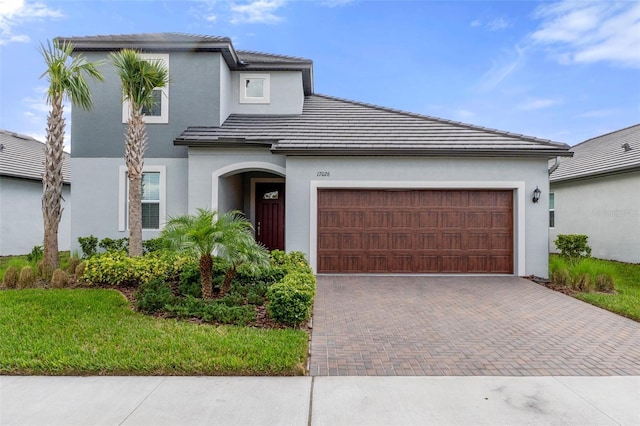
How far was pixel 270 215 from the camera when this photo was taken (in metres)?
12.8

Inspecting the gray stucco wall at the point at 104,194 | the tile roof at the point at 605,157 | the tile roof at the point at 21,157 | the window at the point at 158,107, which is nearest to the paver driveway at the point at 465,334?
the gray stucco wall at the point at 104,194

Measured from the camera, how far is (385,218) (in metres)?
9.79

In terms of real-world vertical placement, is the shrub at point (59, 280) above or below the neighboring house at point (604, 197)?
below

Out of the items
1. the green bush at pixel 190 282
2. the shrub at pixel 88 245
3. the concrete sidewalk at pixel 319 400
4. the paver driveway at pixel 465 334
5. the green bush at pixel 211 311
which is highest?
the shrub at pixel 88 245

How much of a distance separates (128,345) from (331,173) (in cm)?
658

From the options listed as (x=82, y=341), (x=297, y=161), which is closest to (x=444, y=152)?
(x=297, y=161)

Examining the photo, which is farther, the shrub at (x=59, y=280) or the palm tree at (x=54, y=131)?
the palm tree at (x=54, y=131)

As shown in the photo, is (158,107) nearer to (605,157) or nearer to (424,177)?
(424,177)

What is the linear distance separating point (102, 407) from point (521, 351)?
501 centimetres

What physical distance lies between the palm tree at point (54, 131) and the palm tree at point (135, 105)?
106 cm

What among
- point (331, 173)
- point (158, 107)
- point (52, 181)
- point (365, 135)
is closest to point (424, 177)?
point (365, 135)

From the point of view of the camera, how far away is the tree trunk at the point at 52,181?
26.9ft

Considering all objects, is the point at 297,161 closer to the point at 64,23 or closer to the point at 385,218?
the point at 385,218

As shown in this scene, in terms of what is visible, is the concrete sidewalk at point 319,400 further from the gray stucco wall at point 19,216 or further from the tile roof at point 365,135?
the gray stucco wall at point 19,216
